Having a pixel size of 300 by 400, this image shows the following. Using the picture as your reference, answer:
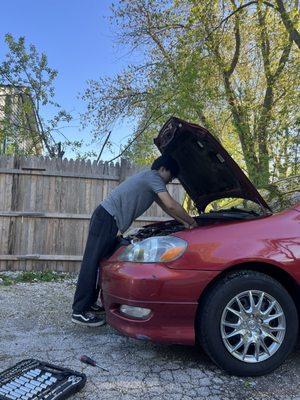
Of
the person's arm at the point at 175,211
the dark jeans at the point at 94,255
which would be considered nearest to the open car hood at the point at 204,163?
the person's arm at the point at 175,211

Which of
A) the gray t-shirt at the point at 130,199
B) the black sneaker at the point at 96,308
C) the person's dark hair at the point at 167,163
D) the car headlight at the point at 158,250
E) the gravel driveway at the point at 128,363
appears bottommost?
the gravel driveway at the point at 128,363

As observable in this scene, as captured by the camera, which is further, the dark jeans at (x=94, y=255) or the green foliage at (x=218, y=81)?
the green foliage at (x=218, y=81)

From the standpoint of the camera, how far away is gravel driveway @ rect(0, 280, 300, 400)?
2990mm

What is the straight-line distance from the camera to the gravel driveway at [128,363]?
2990 millimetres

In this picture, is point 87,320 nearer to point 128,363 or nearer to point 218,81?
point 128,363

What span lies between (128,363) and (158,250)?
96 centimetres

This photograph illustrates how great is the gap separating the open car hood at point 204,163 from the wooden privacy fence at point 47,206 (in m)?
2.79

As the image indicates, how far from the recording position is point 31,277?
6961 mm

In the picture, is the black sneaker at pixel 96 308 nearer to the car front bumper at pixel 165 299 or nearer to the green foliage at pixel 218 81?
the car front bumper at pixel 165 299

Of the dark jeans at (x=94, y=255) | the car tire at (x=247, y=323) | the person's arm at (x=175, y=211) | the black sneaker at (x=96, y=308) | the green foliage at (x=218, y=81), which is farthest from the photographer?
the green foliage at (x=218, y=81)

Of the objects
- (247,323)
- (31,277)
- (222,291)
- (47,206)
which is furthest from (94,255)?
(47,206)

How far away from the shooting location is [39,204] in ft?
24.1

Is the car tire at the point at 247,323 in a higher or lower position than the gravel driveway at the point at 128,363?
higher

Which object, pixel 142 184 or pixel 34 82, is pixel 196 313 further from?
pixel 34 82
